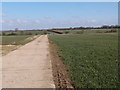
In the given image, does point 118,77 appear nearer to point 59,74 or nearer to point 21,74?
point 59,74

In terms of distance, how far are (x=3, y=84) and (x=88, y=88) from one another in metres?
3.17

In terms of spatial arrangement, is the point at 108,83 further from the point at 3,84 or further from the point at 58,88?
the point at 3,84

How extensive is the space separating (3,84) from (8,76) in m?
1.63

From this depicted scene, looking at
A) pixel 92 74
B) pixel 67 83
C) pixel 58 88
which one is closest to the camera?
pixel 58 88

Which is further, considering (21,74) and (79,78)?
(21,74)

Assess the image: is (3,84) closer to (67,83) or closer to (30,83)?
(30,83)

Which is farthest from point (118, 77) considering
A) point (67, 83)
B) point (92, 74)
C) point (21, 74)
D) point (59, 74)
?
point (21, 74)

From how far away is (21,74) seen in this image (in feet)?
35.7

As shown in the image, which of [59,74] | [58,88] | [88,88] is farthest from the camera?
[59,74]

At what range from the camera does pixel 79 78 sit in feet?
29.9

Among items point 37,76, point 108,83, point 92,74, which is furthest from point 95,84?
point 37,76

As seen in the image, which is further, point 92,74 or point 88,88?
point 92,74

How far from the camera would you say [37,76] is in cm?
1025

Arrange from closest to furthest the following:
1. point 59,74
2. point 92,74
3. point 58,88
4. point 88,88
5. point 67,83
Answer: point 88,88
point 58,88
point 67,83
point 92,74
point 59,74
